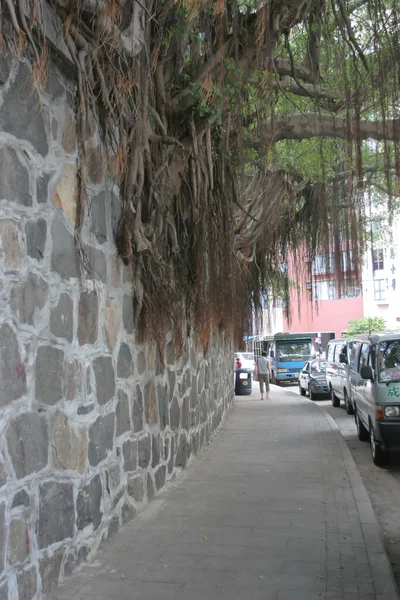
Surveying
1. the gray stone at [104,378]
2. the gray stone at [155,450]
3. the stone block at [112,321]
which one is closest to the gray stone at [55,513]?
the gray stone at [104,378]

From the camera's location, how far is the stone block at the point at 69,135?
4.23m

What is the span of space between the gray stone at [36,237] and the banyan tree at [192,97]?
55 cm

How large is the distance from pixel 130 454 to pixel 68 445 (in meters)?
1.42

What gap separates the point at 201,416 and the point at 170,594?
5493 mm

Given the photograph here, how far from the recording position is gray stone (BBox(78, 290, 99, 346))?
441cm

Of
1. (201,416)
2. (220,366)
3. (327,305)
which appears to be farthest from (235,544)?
(327,305)

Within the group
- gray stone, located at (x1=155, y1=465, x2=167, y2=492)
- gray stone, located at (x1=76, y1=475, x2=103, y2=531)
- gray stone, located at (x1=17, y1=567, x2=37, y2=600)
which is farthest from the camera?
gray stone, located at (x1=155, y1=465, x2=167, y2=492)

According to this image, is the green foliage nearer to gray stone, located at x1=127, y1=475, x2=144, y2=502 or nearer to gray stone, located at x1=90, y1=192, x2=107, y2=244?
gray stone, located at x1=127, y1=475, x2=144, y2=502

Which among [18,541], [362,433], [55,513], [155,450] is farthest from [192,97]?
[362,433]

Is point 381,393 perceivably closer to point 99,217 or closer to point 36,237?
point 99,217

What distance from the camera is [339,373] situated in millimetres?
16156

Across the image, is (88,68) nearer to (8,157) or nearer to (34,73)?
(34,73)

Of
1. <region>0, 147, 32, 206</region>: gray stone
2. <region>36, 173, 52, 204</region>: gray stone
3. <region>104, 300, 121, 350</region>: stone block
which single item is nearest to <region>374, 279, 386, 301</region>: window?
<region>104, 300, 121, 350</region>: stone block

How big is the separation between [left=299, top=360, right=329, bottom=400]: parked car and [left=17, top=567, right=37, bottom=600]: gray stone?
57.6ft
